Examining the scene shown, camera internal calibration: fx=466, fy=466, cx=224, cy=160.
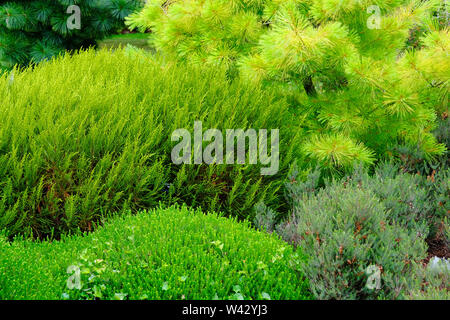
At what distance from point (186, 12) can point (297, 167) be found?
6.81ft

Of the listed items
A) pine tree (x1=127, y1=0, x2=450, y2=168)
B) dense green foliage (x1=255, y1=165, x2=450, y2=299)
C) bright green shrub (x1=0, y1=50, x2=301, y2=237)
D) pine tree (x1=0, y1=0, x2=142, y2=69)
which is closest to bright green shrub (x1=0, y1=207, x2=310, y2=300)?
dense green foliage (x1=255, y1=165, x2=450, y2=299)

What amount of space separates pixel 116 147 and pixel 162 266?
154 cm

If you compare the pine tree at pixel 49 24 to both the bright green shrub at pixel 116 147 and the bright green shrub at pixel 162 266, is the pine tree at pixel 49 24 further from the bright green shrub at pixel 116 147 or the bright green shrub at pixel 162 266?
the bright green shrub at pixel 162 266

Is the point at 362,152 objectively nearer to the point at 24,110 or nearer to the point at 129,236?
the point at 129,236

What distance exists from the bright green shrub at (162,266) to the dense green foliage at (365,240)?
171mm

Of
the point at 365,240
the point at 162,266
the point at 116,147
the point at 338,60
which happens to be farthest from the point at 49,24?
the point at 365,240

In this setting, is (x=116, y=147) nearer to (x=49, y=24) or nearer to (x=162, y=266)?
(x=162, y=266)

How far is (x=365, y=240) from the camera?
2.80 m

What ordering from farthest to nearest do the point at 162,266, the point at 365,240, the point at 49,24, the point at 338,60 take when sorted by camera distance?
the point at 49,24
the point at 338,60
the point at 365,240
the point at 162,266

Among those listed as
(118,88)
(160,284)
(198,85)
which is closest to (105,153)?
(118,88)

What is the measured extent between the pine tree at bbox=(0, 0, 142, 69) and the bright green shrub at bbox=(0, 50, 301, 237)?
3.66m

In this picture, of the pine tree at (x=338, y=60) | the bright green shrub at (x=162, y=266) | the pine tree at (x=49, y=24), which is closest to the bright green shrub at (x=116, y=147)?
the pine tree at (x=338, y=60)

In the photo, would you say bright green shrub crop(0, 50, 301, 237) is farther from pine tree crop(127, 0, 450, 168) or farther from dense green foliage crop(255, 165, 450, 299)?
dense green foliage crop(255, 165, 450, 299)

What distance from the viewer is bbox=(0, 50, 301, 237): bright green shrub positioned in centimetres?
342
